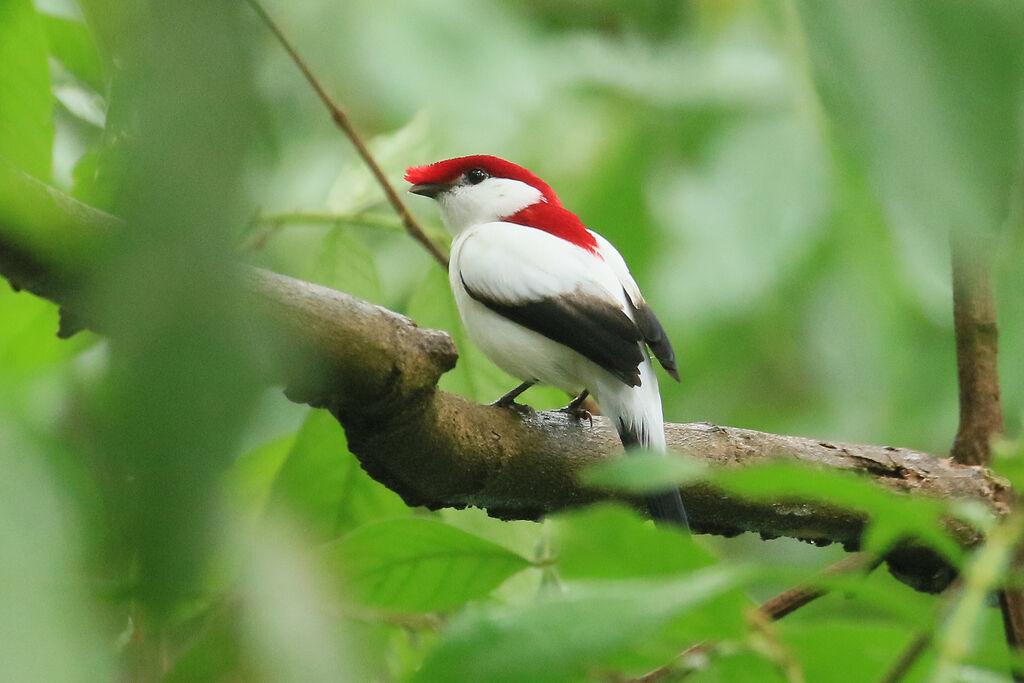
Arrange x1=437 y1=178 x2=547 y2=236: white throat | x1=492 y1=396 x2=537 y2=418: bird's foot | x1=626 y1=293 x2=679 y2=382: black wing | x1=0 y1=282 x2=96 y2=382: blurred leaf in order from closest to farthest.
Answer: x1=0 y1=282 x2=96 y2=382: blurred leaf
x1=492 y1=396 x2=537 y2=418: bird's foot
x1=626 y1=293 x2=679 y2=382: black wing
x1=437 y1=178 x2=547 y2=236: white throat

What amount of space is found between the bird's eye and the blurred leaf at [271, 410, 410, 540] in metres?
1.66

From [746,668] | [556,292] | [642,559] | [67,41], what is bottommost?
[556,292]

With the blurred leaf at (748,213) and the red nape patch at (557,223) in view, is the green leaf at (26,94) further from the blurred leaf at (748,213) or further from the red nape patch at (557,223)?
the blurred leaf at (748,213)

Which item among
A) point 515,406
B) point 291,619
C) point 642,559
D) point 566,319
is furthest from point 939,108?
point 566,319

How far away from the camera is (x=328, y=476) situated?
205 cm

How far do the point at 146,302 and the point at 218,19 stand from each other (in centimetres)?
11

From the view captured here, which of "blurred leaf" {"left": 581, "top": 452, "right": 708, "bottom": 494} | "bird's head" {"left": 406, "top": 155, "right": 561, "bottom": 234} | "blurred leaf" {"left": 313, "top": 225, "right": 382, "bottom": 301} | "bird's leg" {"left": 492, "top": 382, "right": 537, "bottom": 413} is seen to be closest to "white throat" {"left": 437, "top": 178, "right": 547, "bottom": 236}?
"bird's head" {"left": 406, "top": 155, "right": 561, "bottom": 234}

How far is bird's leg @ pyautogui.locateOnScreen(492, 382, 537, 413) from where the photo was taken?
7.35ft

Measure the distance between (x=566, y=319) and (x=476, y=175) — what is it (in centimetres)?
111

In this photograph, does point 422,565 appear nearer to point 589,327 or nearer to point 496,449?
point 496,449

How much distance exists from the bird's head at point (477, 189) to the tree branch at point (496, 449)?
1071mm

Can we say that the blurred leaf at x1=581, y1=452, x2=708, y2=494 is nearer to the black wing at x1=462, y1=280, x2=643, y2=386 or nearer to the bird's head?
the black wing at x1=462, y1=280, x2=643, y2=386

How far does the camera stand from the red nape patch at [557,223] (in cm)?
302

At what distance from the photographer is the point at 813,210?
10.1 ft
